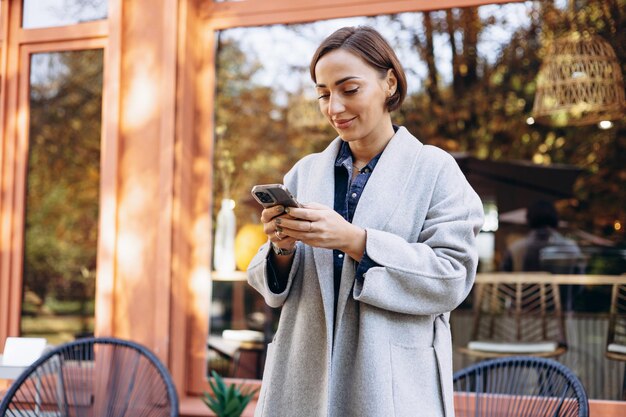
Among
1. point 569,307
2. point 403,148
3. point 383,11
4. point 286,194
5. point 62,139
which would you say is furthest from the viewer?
point 569,307

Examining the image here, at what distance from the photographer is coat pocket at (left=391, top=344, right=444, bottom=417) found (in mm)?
1399

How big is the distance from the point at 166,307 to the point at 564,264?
364 cm

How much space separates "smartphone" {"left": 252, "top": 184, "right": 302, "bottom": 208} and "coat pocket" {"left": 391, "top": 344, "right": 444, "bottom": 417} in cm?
35

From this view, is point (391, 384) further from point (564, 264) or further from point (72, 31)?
point (564, 264)

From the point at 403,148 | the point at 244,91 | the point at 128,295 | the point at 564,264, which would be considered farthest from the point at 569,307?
the point at 403,148

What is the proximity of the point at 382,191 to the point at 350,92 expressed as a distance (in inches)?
8.2

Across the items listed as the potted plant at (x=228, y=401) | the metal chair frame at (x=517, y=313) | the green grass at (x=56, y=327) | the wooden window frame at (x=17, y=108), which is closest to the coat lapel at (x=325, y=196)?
the potted plant at (x=228, y=401)

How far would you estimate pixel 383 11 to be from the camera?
318 cm

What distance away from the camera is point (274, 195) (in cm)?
132

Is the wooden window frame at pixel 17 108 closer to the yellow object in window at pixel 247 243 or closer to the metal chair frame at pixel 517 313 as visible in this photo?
the yellow object in window at pixel 247 243

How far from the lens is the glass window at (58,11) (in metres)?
3.63

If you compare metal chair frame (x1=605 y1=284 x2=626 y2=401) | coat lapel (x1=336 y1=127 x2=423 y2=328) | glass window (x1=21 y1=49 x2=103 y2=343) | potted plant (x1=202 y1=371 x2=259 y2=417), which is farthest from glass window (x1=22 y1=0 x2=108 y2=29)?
metal chair frame (x1=605 y1=284 x2=626 y2=401)

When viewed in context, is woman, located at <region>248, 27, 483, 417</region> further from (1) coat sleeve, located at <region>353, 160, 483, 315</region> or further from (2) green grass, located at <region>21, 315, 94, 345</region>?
(2) green grass, located at <region>21, 315, 94, 345</region>

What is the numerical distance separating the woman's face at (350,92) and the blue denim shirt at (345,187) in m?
0.08
